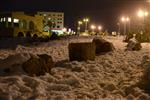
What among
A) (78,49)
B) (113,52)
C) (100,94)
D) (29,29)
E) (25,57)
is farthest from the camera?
(29,29)

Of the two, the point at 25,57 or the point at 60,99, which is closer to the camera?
the point at 60,99

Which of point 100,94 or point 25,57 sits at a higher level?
point 25,57

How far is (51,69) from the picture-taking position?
11.5 meters

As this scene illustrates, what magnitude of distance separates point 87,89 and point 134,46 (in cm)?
911

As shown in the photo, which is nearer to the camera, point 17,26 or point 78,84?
point 78,84

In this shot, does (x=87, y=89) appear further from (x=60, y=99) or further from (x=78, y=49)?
(x=78, y=49)

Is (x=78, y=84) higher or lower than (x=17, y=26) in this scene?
lower

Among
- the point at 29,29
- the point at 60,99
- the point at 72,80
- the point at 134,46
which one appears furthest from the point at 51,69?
the point at 29,29

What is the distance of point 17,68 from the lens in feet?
34.1

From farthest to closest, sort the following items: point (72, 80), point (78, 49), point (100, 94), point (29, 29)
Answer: point (29, 29)
point (78, 49)
point (72, 80)
point (100, 94)

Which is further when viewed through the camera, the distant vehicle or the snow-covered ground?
the distant vehicle

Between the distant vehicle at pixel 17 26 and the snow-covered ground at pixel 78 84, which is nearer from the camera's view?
the snow-covered ground at pixel 78 84

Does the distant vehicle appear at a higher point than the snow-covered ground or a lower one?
higher

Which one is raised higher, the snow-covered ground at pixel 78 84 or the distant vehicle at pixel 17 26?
the distant vehicle at pixel 17 26
